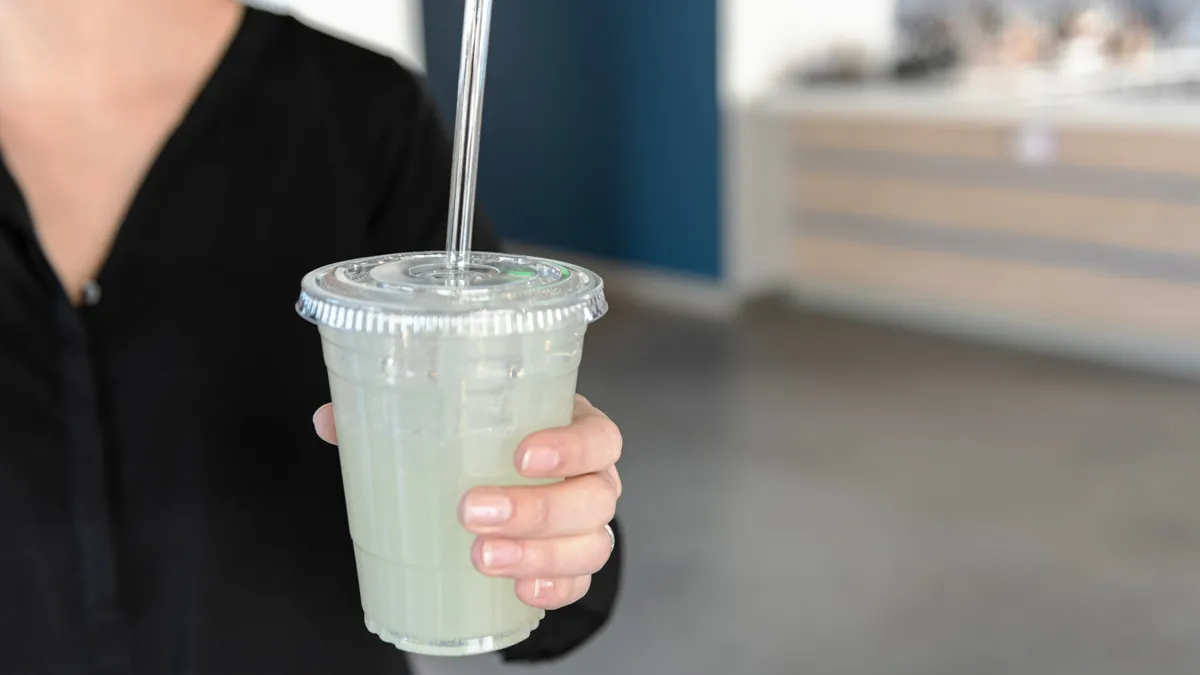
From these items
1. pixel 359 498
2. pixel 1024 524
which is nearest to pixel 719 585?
pixel 1024 524

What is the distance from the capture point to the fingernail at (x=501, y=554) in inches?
23.2

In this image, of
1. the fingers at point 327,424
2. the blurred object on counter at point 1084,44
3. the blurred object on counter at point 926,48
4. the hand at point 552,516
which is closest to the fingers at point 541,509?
the hand at point 552,516

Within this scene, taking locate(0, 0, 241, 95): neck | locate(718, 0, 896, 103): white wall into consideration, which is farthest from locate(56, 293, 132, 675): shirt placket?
locate(718, 0, 896, 103): white wall

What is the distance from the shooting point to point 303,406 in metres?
0.88

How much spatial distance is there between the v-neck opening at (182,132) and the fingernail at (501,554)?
0.40m

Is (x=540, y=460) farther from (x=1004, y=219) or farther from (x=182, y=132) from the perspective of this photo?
(x=1004, y=219)

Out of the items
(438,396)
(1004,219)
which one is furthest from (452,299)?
(1004,219)

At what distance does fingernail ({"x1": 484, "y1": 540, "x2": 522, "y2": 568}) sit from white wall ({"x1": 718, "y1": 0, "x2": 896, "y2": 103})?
460 cm

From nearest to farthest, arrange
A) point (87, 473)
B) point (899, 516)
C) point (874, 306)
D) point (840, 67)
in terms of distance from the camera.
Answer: point (87, 473) → point (899, 516) → point (874, 306) → point (840, 67)

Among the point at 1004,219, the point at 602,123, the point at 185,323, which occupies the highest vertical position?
the point at 185,323

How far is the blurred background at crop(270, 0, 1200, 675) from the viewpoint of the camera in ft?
8.76

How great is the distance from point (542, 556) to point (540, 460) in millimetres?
55

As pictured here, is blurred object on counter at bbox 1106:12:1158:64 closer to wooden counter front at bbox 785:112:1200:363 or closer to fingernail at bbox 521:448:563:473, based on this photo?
wooden counter front at bbox 785:112:1200:363

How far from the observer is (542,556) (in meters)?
0.61
